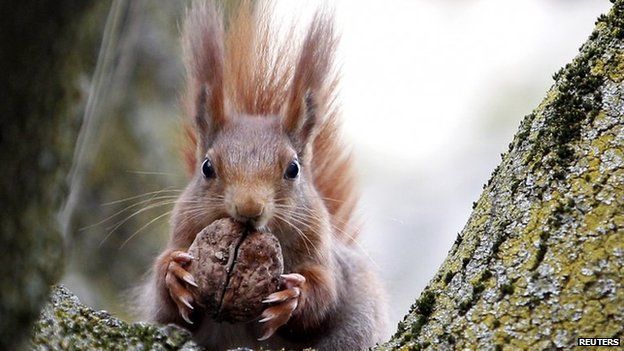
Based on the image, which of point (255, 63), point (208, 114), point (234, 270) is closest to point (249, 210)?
point (234, 270)

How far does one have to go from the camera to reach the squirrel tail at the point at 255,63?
299 cm

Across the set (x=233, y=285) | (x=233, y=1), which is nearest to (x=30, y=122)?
(x=233, y=285)

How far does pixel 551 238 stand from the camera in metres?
1.76

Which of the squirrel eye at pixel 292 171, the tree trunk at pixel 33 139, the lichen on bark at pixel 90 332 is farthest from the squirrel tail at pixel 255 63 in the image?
the tree trunk at pixel 33 139

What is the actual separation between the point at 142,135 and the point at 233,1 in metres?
0.78

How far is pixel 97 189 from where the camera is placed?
3840mm

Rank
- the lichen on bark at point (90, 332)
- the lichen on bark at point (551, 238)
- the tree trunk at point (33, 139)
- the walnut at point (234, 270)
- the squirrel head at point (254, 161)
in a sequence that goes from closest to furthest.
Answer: the tree trunk at point (33, 139) → the lichen on bark at point (551, 238) → the lichen on bark at point (90, 332) → the walnut at point (234, 270) → the squirrel head at point (254, 161)

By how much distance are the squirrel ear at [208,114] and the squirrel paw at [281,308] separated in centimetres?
61

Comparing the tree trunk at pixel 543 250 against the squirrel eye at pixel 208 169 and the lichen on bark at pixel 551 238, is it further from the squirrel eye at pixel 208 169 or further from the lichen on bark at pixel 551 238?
the squirrel eye at pixel 208 169

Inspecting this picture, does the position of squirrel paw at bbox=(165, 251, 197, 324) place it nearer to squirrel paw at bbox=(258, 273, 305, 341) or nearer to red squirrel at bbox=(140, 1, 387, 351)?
red squirrel at bbox=(140, 1, 387, 351)

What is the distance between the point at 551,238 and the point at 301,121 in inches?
57.9

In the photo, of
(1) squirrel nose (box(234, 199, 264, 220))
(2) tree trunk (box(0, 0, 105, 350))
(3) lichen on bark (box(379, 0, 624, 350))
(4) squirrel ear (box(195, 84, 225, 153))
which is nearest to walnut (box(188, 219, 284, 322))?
(1) squirrel nose (box(234, 199, 264, 220))

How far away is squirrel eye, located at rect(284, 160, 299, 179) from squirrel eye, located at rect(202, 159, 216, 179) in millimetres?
229

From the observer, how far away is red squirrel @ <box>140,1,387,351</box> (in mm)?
2748
